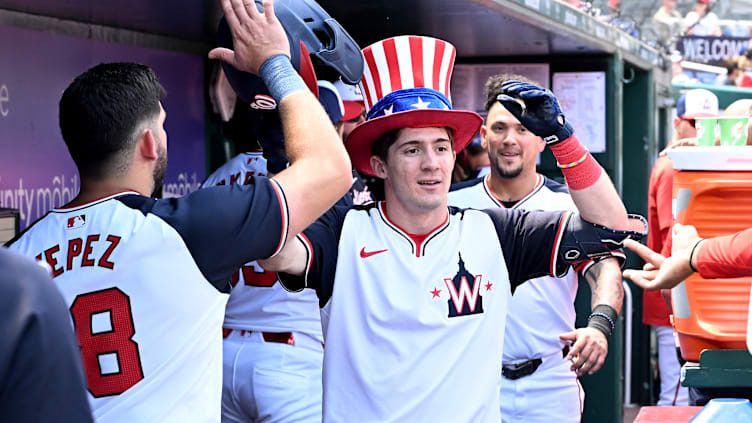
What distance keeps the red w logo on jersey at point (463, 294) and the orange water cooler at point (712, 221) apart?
1.16 metres

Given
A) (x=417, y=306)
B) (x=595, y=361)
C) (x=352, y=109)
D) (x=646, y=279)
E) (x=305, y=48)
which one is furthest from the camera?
(x=352, y=109)

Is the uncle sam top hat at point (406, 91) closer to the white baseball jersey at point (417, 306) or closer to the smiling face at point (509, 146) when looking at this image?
the white baseball jersey at point (417, 306)

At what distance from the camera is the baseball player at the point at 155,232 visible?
75.7 inches

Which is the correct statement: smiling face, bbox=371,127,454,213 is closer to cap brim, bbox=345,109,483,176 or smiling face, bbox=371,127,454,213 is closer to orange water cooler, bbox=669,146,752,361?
cap brim, bbox=345,109,483,176

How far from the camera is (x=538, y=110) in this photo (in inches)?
102

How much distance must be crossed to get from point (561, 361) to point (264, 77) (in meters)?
2.16

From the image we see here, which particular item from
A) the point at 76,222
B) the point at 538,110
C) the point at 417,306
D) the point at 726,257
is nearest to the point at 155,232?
the point at 76,222

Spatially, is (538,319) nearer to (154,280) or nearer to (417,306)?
(417,306)

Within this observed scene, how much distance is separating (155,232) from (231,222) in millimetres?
177

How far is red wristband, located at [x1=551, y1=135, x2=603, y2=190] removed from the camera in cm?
263

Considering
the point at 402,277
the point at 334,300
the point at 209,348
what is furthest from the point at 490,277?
the point at 209,348

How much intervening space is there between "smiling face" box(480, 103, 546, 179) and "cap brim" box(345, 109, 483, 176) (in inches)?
34.8

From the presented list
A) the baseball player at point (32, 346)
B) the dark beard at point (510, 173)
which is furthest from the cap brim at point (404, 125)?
the baseball player at point (32, 346)

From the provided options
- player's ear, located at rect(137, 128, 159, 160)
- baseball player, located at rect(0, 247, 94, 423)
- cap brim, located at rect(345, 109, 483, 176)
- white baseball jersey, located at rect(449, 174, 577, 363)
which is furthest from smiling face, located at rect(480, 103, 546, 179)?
baseball player, located at rect(0, 247, 94, 423)
